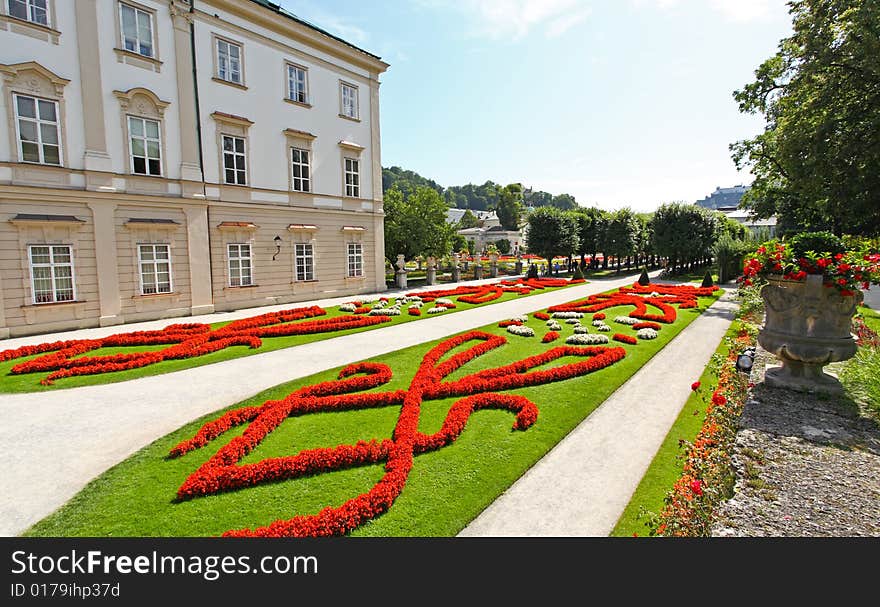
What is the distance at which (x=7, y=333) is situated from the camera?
1639 cm

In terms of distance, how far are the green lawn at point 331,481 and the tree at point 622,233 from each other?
41.2 m

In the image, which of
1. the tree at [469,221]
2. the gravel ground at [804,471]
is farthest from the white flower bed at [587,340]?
the tree at [469,221]

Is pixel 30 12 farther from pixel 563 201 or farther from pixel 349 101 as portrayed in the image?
pixel 563 201

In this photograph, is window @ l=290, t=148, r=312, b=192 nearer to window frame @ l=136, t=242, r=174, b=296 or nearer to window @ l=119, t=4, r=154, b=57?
window @ l=119, t=4, r=154, b=57

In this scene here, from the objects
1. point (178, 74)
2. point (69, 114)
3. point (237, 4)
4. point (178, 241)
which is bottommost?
point (178, 241)

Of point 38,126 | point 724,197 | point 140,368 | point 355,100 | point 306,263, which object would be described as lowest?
point 140,368

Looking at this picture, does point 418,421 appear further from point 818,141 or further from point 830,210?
point 830,210

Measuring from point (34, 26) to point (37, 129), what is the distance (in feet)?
12.1

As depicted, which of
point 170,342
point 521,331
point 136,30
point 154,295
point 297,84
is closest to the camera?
point 170,342

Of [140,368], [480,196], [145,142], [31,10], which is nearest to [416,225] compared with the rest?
[145,142]

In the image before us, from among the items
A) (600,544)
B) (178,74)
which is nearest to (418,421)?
(600,544)

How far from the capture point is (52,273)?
1731 centimetres

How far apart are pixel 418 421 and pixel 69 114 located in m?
19.1

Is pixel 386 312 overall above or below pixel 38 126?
below
